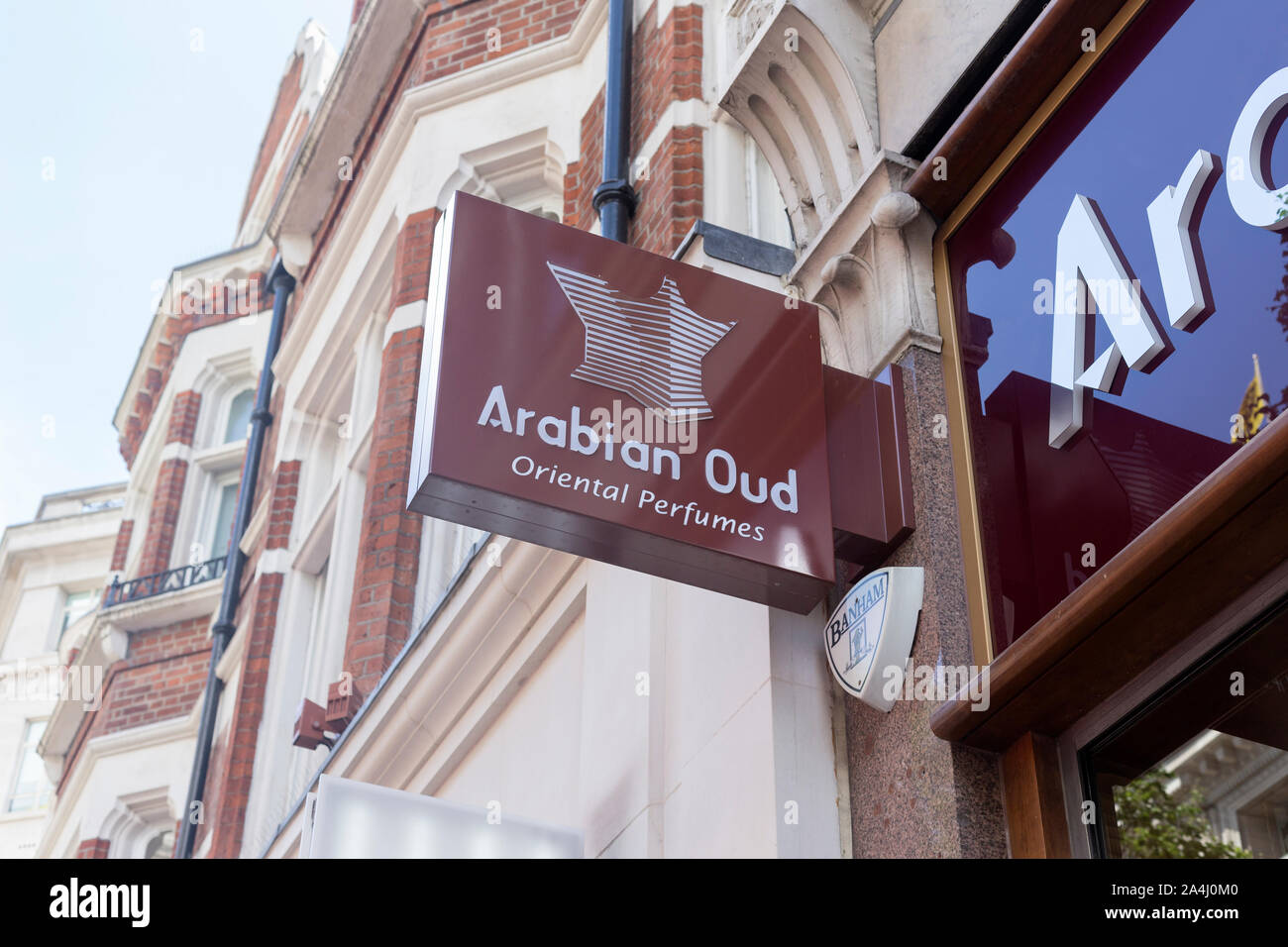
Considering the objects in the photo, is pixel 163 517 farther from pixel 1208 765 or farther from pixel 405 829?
pixel 1208 765

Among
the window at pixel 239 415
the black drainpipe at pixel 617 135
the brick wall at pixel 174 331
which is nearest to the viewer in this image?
the black drainpipe at pixel 617 135

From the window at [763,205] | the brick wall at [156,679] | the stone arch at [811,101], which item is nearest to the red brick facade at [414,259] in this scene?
the window at [763,205]

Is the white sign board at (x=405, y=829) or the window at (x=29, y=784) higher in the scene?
the window at (x=29, y=784)

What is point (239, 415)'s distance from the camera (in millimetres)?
19422

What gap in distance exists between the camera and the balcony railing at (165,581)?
16922 millimetres

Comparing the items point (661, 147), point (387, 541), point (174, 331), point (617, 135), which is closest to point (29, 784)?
point (174, 331)

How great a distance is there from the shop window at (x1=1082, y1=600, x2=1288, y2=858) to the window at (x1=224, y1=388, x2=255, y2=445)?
1611cm

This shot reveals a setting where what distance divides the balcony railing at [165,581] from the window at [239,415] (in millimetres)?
2183

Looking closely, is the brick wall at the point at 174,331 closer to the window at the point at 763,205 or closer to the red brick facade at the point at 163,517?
the red brick facade at the point at 163,517

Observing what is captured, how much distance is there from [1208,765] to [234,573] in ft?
36.7

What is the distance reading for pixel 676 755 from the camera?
5.55 meters

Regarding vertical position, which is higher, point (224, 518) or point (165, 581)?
point (224, 518)

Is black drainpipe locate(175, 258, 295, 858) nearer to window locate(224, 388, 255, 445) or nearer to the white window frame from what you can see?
window locate(224, 388, 255, 445)
